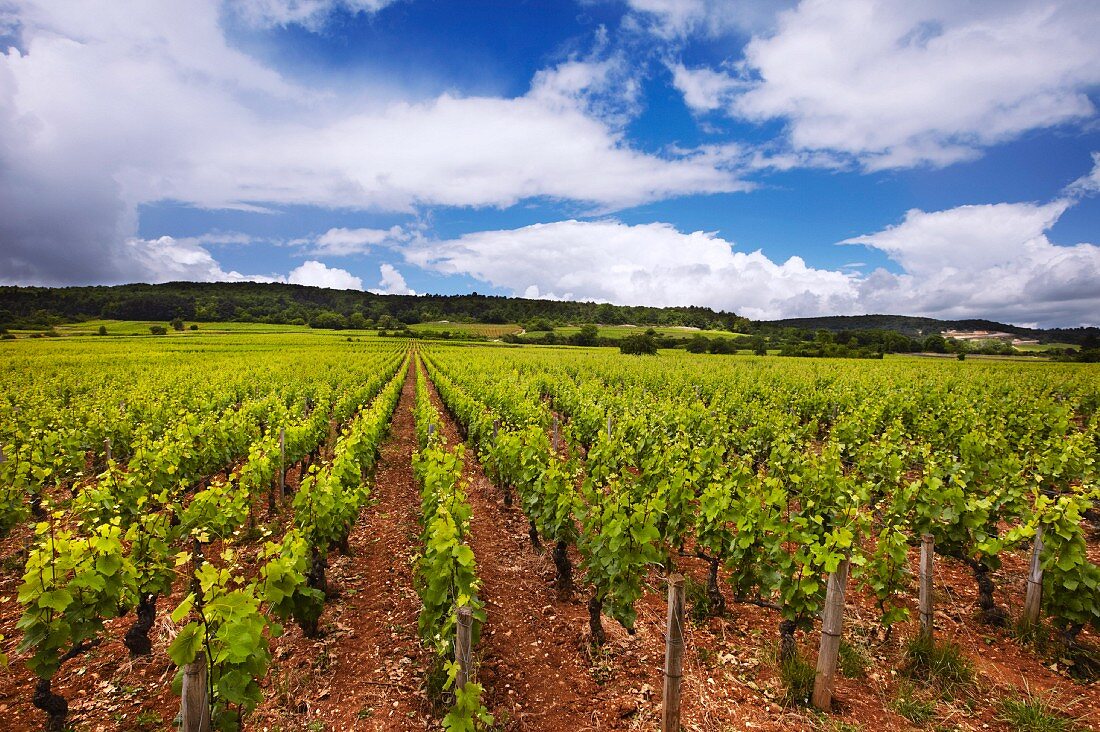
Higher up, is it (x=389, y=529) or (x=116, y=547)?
(x=116, y=547)

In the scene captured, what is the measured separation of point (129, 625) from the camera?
243 inches

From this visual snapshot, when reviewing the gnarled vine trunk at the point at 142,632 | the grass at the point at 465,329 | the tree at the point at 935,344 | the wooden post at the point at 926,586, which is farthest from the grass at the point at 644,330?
the gnarled vine trunk at the point at 142,632

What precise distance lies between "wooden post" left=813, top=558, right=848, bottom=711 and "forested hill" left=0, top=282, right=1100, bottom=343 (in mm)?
105871

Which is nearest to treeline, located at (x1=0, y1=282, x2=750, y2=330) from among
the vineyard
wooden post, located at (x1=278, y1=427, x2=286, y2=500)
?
wooden post, located at (x1=278, y1=427, x2=286, y2=500)

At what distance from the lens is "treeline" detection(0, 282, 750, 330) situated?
9775cm

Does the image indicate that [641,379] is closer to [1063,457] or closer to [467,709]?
[1063,457]

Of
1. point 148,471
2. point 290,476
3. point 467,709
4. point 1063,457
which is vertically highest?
point 1063,457

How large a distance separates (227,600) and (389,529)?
19.7 ft

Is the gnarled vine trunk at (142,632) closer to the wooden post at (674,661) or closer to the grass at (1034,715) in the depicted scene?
the wooden post at (674,661)

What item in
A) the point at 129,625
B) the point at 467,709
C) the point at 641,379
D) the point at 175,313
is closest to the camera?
the point at 467,709

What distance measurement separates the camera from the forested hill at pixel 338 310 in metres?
98.2

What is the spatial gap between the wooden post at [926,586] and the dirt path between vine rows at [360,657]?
5.33 metres

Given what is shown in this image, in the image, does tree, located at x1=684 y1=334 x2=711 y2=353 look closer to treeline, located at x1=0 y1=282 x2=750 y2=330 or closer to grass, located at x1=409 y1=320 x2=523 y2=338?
grass, located at x1=409 y1=320 x2=523 y2=338

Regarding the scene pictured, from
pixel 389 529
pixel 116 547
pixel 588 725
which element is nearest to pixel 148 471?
pixel 389 529
